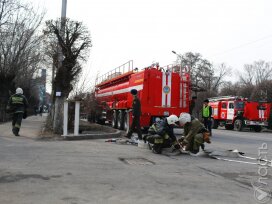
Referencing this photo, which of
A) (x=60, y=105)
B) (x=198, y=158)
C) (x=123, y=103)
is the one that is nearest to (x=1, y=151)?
(x=198, y=158)

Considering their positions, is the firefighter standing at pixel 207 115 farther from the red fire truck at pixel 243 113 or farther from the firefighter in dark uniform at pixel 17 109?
the red fire truck at pixel 243 113

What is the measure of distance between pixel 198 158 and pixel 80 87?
12.9 m

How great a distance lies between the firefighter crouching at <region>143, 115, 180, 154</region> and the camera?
1170cm

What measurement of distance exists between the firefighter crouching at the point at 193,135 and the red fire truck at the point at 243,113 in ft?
70.8

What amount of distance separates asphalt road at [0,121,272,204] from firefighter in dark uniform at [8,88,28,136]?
4269 millimetres

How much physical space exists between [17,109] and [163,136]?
6686 mm

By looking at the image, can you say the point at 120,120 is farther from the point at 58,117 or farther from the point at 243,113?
the point at 243,113

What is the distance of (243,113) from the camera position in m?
33.2

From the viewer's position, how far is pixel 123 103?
22.3 meters

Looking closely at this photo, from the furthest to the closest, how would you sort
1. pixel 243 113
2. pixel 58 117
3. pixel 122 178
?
pixel 243 113 < pixel 58 117 < pixel 122 178

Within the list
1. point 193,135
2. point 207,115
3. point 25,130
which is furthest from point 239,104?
point 193,135

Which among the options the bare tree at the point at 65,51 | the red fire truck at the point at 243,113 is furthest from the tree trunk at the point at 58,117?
the red fire truck at the point at 243,113

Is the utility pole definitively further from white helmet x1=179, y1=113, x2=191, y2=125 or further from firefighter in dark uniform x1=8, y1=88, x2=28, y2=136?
white helmet x1=179, y1=113, x2=191, y2=125

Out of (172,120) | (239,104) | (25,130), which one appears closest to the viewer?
(172,120)
